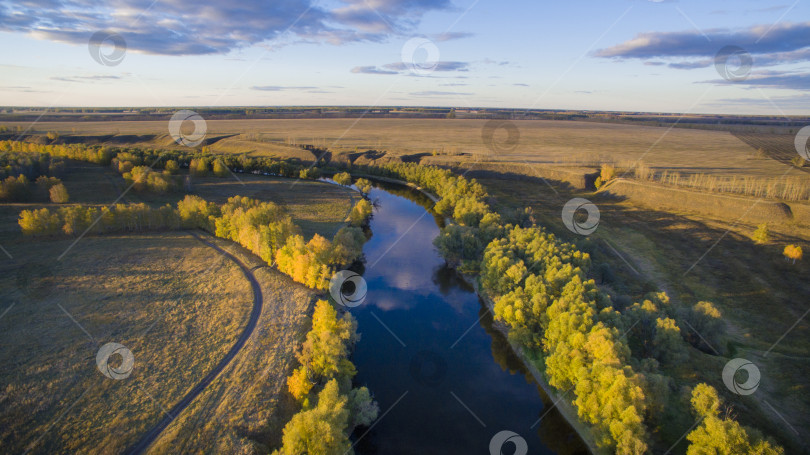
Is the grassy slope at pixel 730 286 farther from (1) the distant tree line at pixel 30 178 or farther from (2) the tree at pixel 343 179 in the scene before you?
(1) the distant tree line at pixel 30 178

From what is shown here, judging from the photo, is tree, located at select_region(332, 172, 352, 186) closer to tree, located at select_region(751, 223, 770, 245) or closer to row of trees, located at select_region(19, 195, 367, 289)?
row of trees, located at select_region(19, 195, 367, 289)

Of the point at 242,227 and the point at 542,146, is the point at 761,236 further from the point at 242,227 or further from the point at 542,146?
the point at 542,146

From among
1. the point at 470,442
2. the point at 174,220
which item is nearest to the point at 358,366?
the point at 470,442
